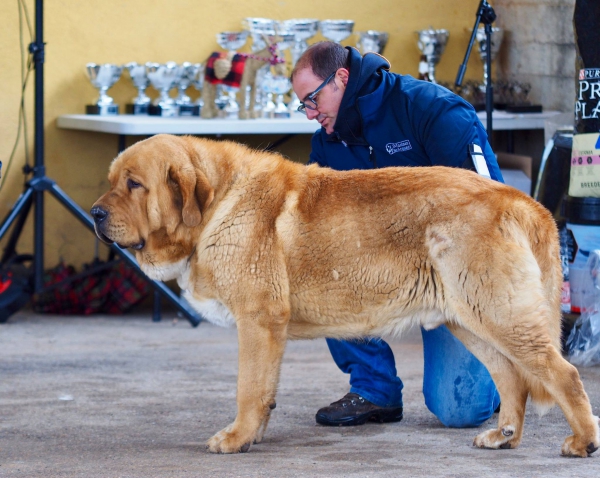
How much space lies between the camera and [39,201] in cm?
605

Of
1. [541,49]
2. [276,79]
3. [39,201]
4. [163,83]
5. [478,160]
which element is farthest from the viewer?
[541,49]

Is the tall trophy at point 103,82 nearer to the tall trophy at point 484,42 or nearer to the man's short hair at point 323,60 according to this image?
the tall trophy at point 484,42

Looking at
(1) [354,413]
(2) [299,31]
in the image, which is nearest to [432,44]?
(2) [299,31]

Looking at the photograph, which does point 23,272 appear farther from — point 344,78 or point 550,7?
point 550,7

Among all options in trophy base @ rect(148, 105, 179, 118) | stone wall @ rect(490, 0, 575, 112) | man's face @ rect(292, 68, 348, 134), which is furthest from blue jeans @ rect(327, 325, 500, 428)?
stone wall @ rect(490, 0, 575, 112)

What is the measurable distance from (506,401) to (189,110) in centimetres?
411

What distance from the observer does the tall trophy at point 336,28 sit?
276 inches

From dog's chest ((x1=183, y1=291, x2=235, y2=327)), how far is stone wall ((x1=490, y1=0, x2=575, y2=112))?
4.26 m

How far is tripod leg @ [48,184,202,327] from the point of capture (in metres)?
5.80

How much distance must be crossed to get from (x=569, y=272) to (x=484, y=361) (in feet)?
6.54

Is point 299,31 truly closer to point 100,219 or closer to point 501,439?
point 100,219

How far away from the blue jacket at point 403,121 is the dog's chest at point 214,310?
100 cm

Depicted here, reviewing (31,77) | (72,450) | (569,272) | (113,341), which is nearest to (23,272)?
(113,341)

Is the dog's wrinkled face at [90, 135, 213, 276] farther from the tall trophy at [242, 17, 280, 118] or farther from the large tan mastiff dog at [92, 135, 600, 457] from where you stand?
the tall trophy at [242, 17, 280, 118]
